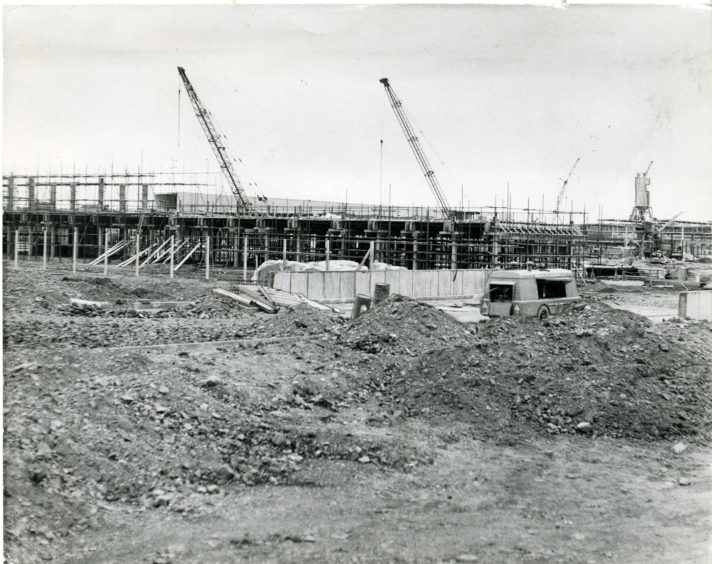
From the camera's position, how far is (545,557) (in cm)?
869

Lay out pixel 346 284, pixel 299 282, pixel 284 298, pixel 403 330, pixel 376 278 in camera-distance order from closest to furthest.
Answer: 1. pixel 403 330
2. pixel 284 298
3. pixel 299 282
4. pixel 346 284
5. pixel 376 278

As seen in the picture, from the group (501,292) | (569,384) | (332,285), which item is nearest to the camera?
(569,384)

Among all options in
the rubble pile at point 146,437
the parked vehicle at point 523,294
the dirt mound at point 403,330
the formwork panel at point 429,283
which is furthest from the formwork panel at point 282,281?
the rubble pile at point 146,437

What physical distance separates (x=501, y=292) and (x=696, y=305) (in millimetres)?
8946

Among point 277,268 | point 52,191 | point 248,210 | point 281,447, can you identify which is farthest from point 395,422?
point 248,210

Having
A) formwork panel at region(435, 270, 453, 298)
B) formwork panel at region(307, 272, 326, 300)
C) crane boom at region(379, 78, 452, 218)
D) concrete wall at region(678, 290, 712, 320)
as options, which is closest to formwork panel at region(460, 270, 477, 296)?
formwork panel at region(435, 270, 453, 298)

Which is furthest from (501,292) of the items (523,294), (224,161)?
(224,161)

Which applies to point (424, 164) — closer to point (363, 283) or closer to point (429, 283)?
point (429, 283)

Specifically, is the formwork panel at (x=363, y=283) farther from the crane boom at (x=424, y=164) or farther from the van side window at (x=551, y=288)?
the crane boom at (x=424, y=164)

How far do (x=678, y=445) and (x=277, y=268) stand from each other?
25.2m

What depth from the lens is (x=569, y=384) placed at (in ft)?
49.1

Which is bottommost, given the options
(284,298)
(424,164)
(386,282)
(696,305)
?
(696,305)

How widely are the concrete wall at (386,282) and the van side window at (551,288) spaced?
856 centimetres

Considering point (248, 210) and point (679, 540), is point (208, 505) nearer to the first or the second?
point (679, 540)
